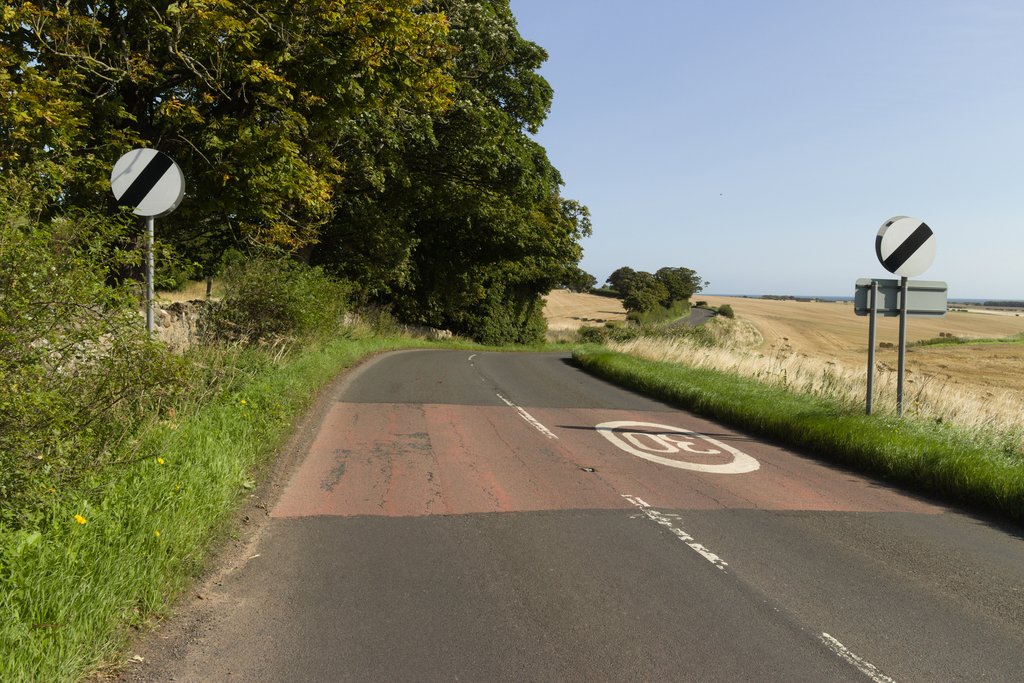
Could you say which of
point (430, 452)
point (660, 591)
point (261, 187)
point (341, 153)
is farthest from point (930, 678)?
Answer: point (341, 153)

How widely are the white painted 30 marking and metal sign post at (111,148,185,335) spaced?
16.1 ft

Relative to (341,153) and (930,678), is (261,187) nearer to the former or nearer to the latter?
(341,153)

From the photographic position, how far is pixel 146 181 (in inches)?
272

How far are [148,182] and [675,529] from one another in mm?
5864

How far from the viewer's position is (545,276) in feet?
139

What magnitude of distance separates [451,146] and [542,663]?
2178cm

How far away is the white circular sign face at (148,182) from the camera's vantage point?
22.4ft

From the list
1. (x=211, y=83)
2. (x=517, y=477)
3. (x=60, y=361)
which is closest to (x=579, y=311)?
(x=211, y=83)

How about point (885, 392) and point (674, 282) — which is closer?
point (885, 392)

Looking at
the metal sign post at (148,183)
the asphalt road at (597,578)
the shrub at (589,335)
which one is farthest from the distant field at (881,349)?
the metal sign post at (148,183)

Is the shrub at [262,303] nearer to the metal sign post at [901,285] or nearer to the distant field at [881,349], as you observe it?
the metal sign post at [901,285]

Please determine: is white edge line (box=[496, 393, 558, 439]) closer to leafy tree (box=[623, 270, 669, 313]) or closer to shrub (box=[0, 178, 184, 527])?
shrub (box=[0, 178, 184, 527])

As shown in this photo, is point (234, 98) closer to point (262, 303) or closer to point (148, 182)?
point (262, 303)

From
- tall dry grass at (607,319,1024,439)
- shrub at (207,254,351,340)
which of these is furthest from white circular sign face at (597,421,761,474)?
shrub at (207,254,351,340)
